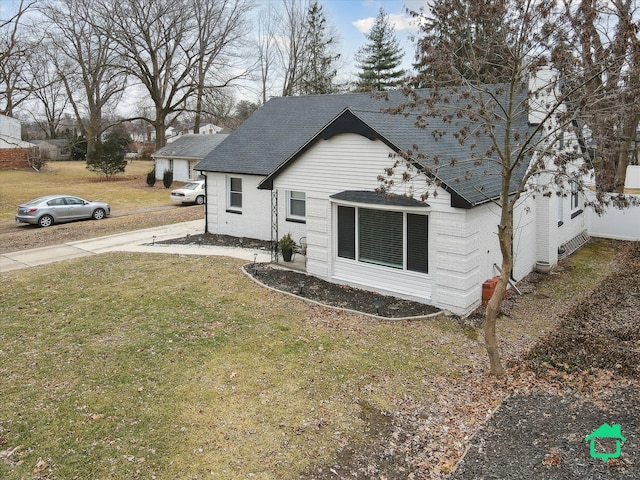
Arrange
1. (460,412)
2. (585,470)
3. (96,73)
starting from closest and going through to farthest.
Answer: (585,470) → (460,412) → (96,73)

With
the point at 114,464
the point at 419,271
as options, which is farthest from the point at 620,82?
the point at 114,464

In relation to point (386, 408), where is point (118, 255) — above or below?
above

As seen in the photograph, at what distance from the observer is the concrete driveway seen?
55.4ft

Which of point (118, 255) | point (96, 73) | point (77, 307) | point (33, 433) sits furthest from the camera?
point (96, 73)

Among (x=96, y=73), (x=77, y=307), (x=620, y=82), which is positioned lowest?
(x=77, y=307)

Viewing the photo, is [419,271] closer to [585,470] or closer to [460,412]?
[460,412]

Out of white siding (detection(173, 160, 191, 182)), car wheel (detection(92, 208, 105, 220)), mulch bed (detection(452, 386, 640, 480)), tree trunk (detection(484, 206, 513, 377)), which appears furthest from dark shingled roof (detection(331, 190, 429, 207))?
white siding (detection(173, 160, 191, 182))

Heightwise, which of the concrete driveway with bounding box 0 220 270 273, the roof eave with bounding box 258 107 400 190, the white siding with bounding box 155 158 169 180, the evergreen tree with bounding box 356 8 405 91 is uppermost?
the evergreen tree with bounding box 356 8 405 91

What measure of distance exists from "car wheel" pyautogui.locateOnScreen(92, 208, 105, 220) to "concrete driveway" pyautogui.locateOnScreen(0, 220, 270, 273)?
495 centimetres

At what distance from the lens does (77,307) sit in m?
12.0

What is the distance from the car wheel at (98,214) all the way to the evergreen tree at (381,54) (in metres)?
31.5

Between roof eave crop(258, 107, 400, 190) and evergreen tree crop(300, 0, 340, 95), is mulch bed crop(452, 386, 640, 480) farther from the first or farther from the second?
evergreen tree crop(300, 0, 340, 95)

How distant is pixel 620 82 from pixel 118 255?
15.8m

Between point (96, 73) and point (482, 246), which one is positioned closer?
point (482, 246)
